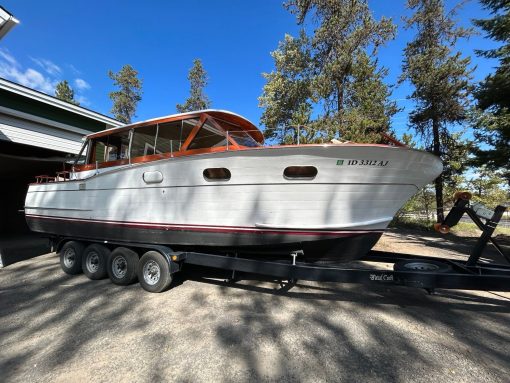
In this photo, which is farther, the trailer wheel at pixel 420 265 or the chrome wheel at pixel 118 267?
the chrome wheel at pixel 118 267

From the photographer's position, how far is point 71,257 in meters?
5.68

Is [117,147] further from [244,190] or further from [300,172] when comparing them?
[300,172]

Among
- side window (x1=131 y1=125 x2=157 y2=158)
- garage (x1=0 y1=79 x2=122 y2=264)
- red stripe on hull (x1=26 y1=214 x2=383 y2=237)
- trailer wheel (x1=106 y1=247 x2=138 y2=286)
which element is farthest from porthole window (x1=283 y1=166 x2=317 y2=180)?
garage (x1=0 y1=79 x2=122 y2=264)

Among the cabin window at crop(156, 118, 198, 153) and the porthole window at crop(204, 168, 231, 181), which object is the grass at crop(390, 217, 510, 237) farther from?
the cabin window at crop(156, 118, 198, 153)

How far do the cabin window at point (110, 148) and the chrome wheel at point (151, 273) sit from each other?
1957 mm

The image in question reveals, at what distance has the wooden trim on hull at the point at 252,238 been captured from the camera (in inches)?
147

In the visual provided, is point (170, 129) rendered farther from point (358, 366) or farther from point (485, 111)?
point (485, 111)

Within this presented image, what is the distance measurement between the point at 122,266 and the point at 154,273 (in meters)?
0.75

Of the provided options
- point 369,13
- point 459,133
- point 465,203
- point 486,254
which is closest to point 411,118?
point 459,133

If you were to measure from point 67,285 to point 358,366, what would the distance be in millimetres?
5001

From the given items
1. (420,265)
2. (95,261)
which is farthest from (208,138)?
(420,265)

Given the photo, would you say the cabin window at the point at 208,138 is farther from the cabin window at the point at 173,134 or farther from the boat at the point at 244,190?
the cabin window at the point at 173,134

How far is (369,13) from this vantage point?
13.9 m

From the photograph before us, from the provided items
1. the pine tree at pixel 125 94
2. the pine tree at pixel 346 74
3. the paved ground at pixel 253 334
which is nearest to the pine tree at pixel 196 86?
the pine tree at pixel 125 94
